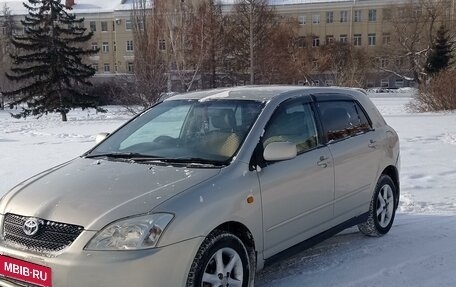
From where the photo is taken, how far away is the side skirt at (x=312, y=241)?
4.00 m

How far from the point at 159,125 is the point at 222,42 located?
37.4 metres

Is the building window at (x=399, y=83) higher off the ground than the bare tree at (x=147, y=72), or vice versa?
the bare tree at (x=147, y=72)

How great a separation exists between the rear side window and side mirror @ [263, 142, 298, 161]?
92 cm

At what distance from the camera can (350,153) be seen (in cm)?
486

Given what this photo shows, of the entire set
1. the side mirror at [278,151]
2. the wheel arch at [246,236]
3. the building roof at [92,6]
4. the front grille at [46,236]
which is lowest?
the wheel arch at [246,236]

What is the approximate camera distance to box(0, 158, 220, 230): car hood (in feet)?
10.4

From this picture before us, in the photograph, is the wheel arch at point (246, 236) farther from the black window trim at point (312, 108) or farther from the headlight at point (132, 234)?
the black window trim at point (312, 108)

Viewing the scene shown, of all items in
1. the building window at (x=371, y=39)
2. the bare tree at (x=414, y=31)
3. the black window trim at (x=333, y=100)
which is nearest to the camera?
the black window trim at (x=333, y=100)

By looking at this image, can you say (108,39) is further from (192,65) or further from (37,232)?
(37,232)

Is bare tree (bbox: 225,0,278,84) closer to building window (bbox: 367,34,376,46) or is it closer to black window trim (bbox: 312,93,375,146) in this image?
building window (bbox: 367,34,376,46)

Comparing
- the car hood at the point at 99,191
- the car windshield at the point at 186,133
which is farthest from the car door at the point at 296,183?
the car hood at the point at 99,191

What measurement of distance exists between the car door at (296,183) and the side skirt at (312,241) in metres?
0.04

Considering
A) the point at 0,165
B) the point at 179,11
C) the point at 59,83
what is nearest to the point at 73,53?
the point at 59,83

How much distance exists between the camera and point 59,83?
37000mm
